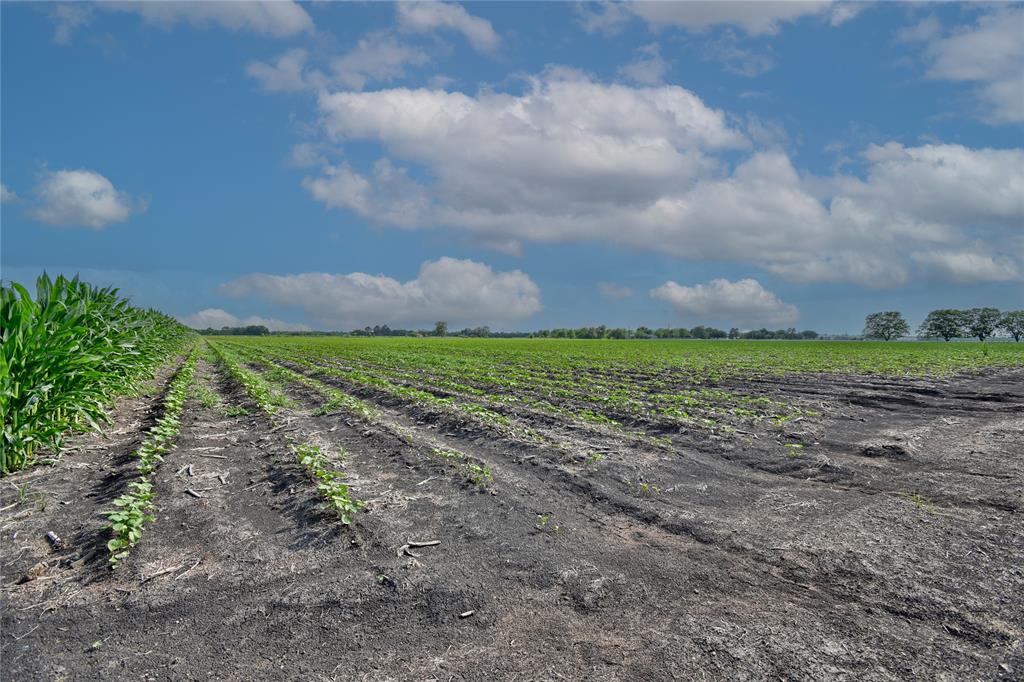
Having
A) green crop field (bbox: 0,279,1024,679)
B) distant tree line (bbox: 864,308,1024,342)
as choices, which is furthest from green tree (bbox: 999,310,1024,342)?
green crop field (bbox: 0,279,1024,679)

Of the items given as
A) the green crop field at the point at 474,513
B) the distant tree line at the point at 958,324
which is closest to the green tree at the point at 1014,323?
the distant tree line at the point at 958,324

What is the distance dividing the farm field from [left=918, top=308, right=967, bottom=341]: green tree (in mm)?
182796

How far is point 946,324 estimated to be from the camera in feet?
510

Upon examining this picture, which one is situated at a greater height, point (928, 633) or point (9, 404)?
point (9, 404)

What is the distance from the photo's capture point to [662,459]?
8.45 m

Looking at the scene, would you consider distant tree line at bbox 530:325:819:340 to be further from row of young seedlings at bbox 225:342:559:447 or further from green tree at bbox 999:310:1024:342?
row of young seedlings at bbox 225:342:559:447

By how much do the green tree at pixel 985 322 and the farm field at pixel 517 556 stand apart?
178 m

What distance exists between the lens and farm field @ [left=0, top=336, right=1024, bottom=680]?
3578 millimetres

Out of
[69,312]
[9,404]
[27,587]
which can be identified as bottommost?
[27,587]

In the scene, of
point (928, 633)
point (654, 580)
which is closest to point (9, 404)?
point (654, 580)

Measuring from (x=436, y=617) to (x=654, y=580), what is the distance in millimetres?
1784

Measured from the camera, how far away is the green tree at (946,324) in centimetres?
15312

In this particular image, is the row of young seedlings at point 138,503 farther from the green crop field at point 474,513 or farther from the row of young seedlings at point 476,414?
the row of young seedlings at point 476,414

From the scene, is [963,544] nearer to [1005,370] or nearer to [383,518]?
[383,518]
